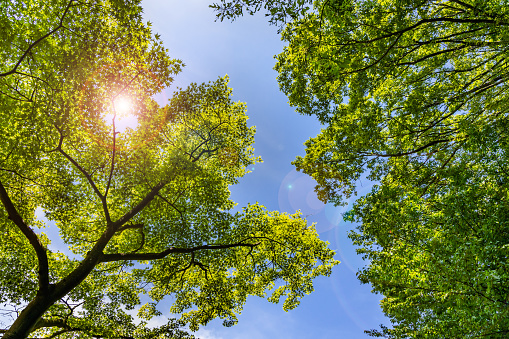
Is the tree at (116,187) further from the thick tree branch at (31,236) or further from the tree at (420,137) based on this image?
the tree at (420,137)

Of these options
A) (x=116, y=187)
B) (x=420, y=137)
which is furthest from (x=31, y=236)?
(x=420, y=137)

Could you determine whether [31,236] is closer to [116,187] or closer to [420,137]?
[116,187]

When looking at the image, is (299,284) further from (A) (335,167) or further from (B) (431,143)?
(B) (431,143)

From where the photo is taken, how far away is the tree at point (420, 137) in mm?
5980

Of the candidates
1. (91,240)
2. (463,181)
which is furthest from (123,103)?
(463,181)

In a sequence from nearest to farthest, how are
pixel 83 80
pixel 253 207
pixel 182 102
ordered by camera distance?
pixel 83 80, pixel 182 102, pixel 253 207

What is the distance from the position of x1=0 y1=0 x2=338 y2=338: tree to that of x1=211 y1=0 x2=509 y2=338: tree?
571 centimetres

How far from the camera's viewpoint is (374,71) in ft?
28.4

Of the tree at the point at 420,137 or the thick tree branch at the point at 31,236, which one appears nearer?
the tree at the point at 420,137

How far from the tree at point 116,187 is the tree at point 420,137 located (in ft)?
18.7

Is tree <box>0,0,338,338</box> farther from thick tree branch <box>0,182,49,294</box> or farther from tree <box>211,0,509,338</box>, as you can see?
tree <box>211,0,509,338</box>

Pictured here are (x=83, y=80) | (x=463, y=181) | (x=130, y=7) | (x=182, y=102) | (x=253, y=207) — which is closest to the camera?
(x=463, y=181)

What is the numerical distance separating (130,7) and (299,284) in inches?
670

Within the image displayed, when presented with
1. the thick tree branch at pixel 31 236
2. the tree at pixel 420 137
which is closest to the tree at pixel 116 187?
the thick tree branch at pixel 31 236
